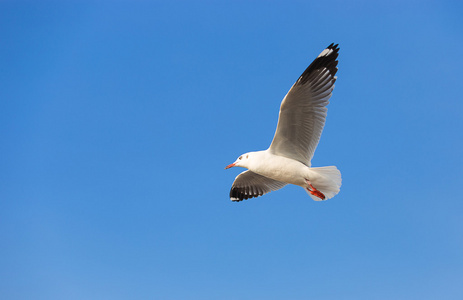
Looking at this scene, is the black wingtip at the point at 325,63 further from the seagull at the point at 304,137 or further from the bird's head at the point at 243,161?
the bird's head at the point at 243,161

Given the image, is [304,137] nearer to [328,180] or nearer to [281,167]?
[281,167]

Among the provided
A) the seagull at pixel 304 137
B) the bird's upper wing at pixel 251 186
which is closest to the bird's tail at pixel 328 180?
the seagull at pixel 304 137

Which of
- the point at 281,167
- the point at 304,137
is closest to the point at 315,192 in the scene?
the point at 281,167

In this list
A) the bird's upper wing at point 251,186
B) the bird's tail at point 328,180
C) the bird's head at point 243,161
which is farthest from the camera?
the bird's upper wing at point 251,186

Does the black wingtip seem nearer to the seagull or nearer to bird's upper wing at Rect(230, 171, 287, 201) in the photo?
the seagull

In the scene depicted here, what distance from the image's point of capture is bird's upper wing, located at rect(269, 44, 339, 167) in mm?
5551

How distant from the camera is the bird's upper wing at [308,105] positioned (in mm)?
5551

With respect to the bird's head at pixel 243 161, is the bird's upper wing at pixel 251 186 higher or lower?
higher

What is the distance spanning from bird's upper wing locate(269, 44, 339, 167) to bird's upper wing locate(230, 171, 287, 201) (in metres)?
1.45

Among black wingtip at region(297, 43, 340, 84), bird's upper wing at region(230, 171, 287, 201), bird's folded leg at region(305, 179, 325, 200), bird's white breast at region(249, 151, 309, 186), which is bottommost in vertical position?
bird's folded leg at region(305, 179, 325, 200)

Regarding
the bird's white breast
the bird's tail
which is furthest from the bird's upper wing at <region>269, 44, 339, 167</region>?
the bird's tail

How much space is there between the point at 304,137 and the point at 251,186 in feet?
6.08

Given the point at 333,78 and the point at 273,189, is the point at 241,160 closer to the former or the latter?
the point at 273,189

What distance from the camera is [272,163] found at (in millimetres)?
6000
